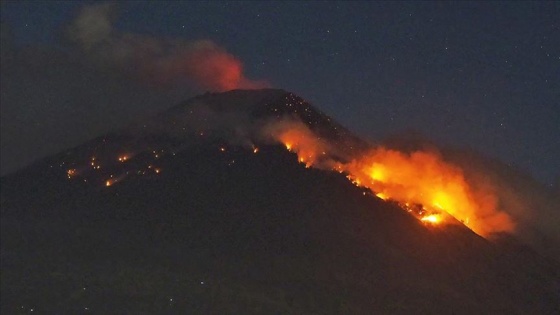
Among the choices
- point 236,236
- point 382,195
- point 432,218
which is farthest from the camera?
point 382,195

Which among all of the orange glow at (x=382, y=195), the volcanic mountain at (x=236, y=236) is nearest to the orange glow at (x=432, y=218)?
the volcanic mountain at (x=236, y=236)

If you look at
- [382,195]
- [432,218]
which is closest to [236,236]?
[382,195]

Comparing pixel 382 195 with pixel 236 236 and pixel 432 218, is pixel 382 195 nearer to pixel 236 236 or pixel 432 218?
pixel 432 218

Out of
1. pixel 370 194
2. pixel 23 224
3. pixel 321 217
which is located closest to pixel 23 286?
pixel 23 224

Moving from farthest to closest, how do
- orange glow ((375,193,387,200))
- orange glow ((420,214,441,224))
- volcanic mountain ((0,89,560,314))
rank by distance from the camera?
orange glow ((375,193,387,200))
orange glow ((420,214,441,224))
volcanic mountain ((0,89,560,314))

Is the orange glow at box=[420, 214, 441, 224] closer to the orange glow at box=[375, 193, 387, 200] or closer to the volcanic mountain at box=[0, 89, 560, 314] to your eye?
the volcanic mountain at box=[0, 89, 560, 314]

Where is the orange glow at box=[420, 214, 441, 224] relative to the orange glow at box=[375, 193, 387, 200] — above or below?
below

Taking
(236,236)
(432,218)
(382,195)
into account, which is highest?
(382,195)

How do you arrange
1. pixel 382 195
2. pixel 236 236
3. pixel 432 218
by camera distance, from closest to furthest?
pixel 236 236, pixel 432 218, pixel 382 195

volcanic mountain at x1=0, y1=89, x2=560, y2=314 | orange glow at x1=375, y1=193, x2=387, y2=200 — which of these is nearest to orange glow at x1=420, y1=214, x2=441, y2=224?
volcanic mountain at x1=0, y1=89, x2=560, y2=314
